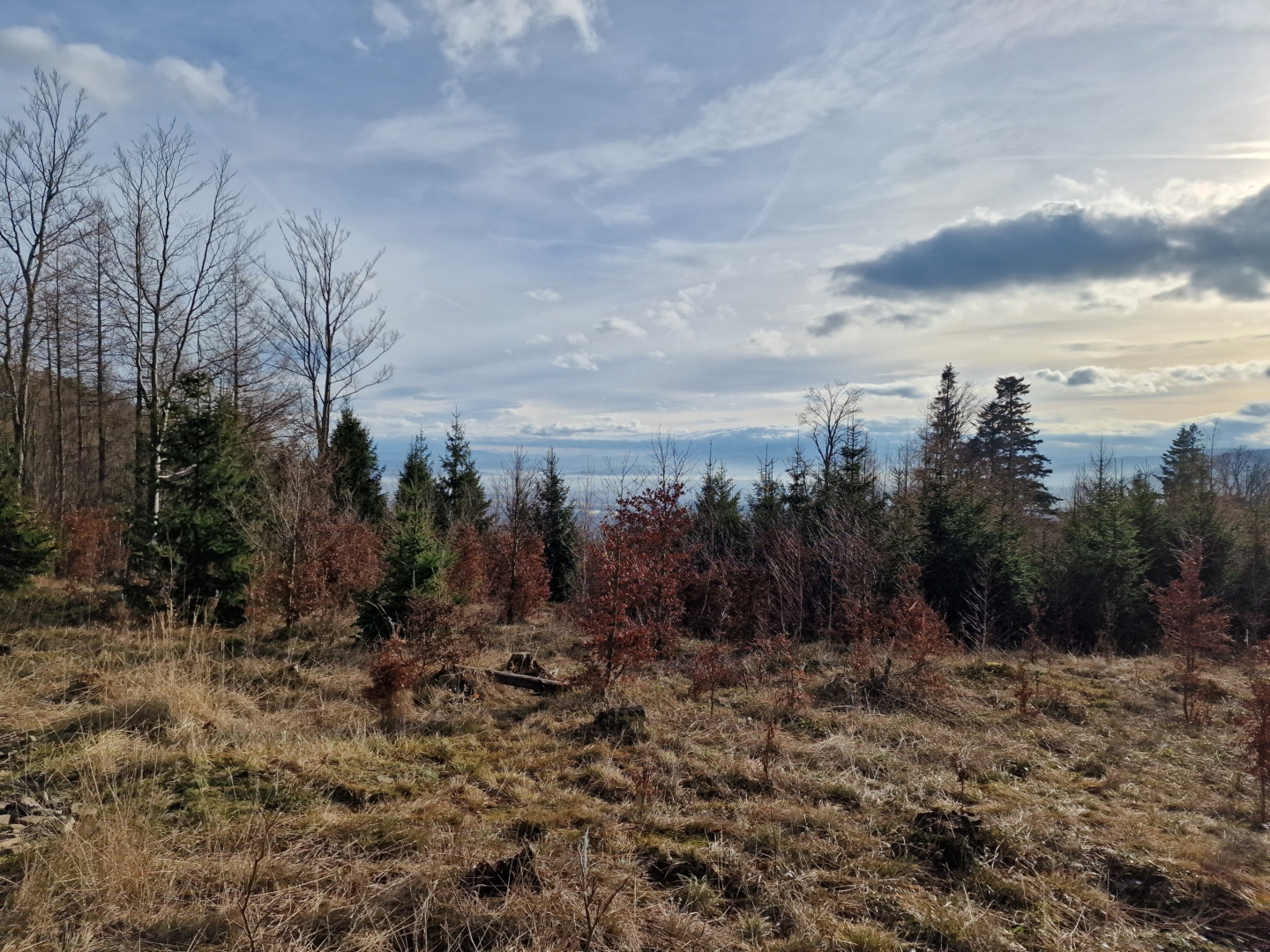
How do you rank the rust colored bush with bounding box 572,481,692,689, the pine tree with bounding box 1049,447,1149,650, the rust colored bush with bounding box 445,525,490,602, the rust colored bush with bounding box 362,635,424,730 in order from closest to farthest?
the rust colored bush with bounding box 362,635,424,730
the rust colored bush with bounding box 572,481,692,689
the rust colored bush with bounding box 445,525,490,602
the pine tree with bounding box 1049,447,1149,650

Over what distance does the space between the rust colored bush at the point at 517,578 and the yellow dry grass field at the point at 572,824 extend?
7829mm

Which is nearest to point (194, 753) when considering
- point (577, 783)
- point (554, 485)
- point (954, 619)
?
point (577, 783)

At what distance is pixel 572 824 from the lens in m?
4.59

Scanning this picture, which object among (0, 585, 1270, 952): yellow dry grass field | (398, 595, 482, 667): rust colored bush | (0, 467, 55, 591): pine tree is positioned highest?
(0, 467, 55, 591): pine tree

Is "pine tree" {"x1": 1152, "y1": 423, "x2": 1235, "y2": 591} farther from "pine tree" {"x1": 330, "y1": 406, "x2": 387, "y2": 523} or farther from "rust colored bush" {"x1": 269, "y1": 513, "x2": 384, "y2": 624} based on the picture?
"pine tree" {"x1": 330, "y1": 406, "x2": 387, "y2": 523}

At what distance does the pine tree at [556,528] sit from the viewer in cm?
2205

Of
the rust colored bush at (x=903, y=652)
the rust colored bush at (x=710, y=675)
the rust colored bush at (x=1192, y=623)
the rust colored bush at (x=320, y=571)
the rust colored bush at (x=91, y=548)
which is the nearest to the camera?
the rust colored bush at (x=710, y=675)

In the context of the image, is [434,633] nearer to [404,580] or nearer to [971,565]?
[404,580]

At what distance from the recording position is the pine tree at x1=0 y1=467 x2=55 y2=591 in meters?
10.8

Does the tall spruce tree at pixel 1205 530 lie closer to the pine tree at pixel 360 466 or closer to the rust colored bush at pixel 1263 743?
the rust colored bush at pixel 1263 743

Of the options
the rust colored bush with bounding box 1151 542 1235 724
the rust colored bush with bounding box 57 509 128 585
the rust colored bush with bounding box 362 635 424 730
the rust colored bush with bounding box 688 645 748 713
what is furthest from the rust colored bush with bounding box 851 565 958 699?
the rust colored bush with bounding box 57 509 128 585

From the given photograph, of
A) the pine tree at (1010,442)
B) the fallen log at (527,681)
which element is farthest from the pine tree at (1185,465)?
the fallen log at (527,681)

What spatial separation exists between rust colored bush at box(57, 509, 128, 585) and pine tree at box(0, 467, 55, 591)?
1.64 metres

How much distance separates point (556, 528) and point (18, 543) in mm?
13744
